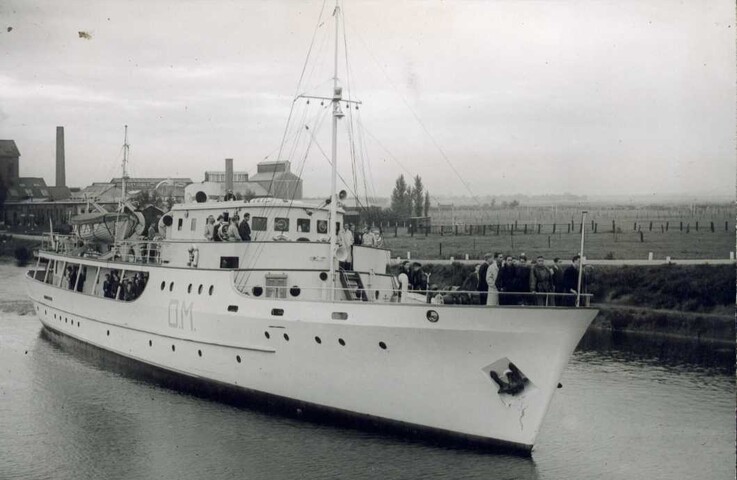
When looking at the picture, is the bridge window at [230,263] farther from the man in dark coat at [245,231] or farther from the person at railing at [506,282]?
the person at railing at [506,282]

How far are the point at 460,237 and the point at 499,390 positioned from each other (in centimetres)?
3835

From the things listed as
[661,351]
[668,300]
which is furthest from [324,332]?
[668,300]

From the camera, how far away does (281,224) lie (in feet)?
61.2

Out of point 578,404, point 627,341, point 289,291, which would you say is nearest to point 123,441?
point 289,291

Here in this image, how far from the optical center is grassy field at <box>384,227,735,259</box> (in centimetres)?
3472

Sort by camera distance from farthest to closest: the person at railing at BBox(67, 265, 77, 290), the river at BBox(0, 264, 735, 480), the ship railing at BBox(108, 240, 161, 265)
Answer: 1. the person at railing at BBox(67, 265, 77, 290)
2. the ship railing at BBox(108, 240, 161, 265)
3. the river at BBox(0, 264, 735, 480)

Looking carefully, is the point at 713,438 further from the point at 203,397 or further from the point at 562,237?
the point at 562,237

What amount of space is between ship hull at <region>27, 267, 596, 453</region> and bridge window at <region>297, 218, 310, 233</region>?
2.74m

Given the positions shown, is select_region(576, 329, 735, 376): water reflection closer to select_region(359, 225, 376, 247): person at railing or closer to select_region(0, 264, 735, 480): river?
select_region(0, 264, 735, 480): river

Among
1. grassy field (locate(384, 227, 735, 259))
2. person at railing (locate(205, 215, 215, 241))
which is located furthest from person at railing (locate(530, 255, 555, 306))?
grassy field (locate(384, 227, 735, 259))

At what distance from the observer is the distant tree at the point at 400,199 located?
225 feet

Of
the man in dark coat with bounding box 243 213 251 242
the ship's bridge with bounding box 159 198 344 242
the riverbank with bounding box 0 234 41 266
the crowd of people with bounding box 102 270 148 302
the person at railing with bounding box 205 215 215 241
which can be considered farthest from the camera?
the riverbank with bounding box 0 234 41 266

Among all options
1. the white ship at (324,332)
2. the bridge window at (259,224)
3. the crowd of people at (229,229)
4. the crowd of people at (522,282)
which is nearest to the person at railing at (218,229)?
the crowd of people at (229,229)

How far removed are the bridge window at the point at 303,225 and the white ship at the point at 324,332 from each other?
4 cm
